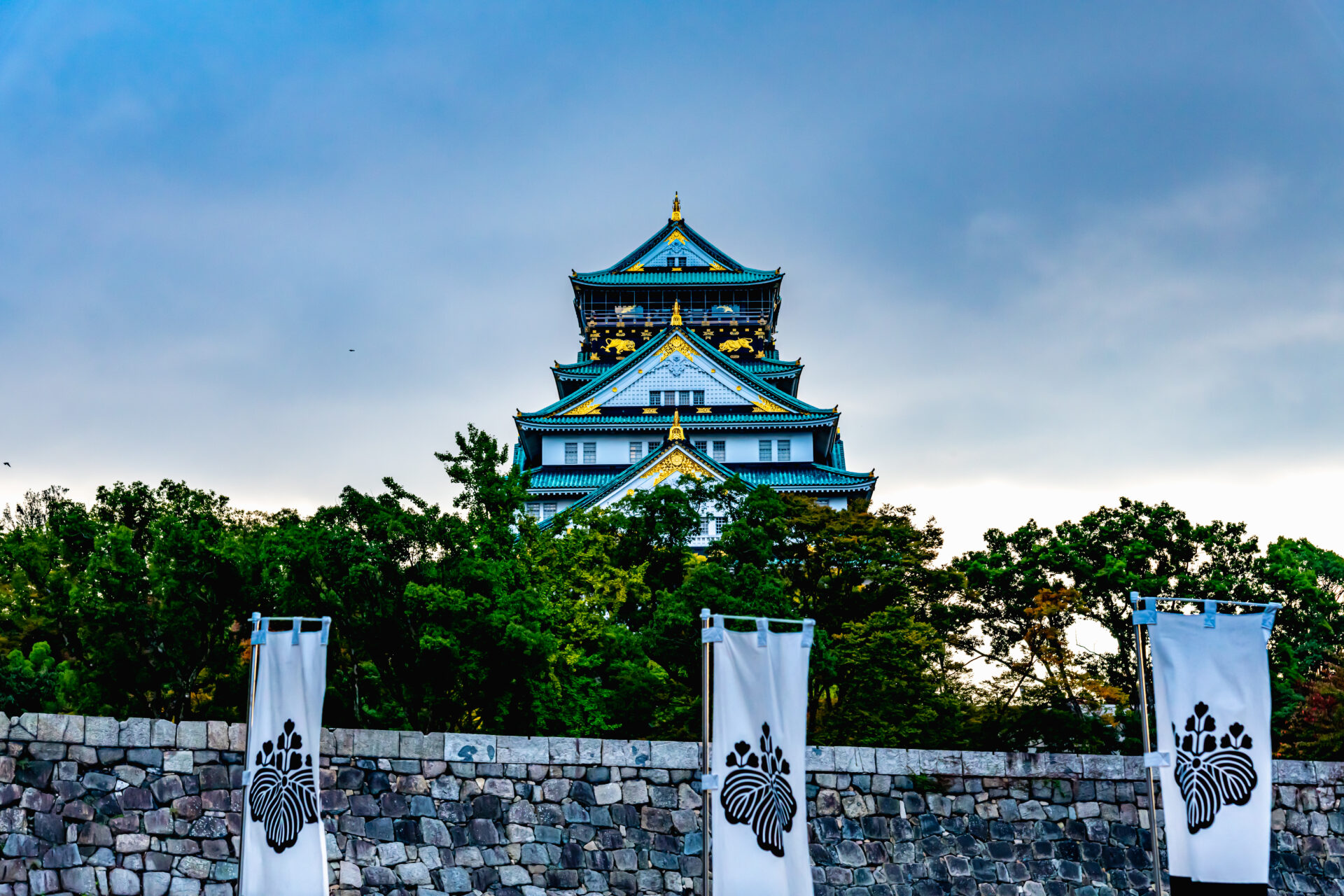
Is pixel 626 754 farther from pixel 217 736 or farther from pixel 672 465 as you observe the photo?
pixel 672 465

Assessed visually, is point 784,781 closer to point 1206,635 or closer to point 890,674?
point 1206,635

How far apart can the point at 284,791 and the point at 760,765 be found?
15.2 feet

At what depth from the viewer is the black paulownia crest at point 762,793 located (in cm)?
1082

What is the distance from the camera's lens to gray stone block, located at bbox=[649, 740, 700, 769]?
1389 cm

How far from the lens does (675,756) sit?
13.9 metres

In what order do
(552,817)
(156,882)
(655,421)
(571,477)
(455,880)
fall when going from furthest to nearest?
(655,421) < (571,477) < (552,817) < (455,880) < (156,882)

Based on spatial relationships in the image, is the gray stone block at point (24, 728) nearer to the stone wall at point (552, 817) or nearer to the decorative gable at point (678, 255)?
the stone wall at point (552, 817)

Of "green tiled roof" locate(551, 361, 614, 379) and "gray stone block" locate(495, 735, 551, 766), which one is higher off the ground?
"green tiled roof" locate(551, 361, 614, 379)

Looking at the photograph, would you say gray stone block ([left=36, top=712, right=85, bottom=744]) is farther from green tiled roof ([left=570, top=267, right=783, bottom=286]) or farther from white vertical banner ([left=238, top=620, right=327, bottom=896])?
green tiled roof ([left=570, top=267, right=783, bottom=286])

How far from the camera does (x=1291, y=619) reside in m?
24.8

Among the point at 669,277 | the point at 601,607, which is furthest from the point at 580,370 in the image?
the point at 601,607

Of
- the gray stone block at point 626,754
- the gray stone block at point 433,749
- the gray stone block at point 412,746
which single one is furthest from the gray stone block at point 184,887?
the gray stone block at point 626,754

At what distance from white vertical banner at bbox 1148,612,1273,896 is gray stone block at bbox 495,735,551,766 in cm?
663

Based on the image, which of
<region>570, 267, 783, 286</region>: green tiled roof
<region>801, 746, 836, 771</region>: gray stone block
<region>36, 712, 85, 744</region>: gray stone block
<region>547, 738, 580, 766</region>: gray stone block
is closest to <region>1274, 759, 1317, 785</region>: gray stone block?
<region>801, 746, 836, 771</region>: gray stone block
